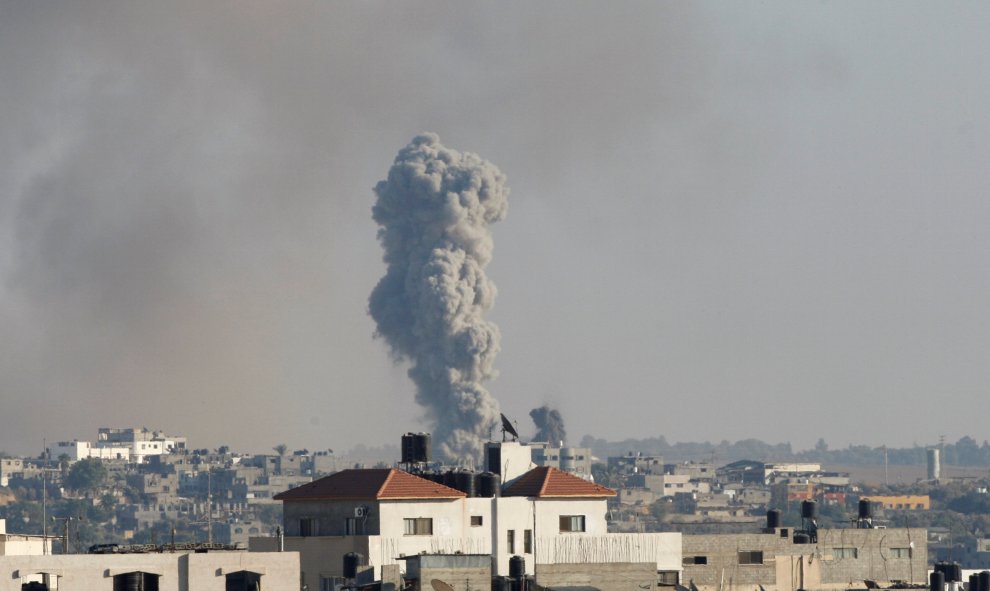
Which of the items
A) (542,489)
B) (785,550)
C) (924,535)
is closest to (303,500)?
(542,489)

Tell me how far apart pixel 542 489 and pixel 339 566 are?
841 centimetres

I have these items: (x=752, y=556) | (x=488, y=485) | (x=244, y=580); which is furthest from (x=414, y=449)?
(x=244, y=580)

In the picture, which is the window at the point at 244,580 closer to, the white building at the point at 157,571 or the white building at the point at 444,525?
the white building at the point at 157,571

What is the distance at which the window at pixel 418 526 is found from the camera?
67.3 meters

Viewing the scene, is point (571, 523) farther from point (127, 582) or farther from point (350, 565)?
point (127, 582)

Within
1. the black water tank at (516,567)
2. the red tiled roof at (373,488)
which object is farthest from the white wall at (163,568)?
the red tiled roof at (373,488)

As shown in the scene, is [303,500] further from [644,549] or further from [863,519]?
[863,519]

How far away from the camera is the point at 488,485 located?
72.1 m

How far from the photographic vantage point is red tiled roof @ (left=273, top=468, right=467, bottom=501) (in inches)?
2648

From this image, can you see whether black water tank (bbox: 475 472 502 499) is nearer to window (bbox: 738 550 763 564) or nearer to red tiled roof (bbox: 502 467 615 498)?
red tiled roof (bbox: 502 467 615 498)

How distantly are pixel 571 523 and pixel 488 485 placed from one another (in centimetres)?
324

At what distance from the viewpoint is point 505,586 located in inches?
2197

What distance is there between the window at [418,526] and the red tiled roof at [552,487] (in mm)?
4783

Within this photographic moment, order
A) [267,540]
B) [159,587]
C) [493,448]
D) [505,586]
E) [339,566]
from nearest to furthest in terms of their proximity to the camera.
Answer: [159,587], [505,586], [339,566], [267,540], [493,448]
